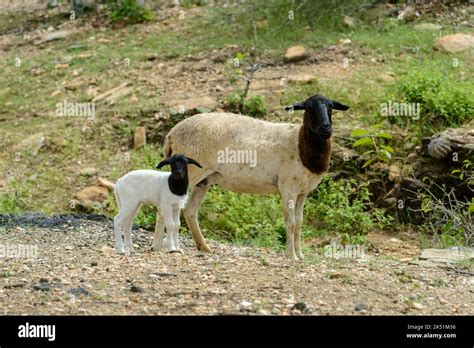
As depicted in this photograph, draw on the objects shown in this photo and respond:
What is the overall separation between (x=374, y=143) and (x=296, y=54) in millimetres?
3971

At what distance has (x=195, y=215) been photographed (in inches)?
427

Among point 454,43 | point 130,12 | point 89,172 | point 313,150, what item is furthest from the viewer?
point 130,12

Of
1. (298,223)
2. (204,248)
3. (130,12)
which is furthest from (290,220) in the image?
(130,12)

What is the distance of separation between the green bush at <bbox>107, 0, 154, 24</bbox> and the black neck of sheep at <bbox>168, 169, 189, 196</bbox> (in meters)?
11.0

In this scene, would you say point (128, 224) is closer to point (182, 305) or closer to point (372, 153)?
point (182, 305)

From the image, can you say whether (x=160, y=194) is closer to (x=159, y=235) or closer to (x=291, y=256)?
(x=159, y=235)

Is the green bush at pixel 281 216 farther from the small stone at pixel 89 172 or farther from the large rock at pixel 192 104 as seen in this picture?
the small stone at pixel 89 172

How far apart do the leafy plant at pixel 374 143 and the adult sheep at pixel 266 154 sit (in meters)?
2.64

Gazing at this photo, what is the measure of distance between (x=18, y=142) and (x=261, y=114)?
4.14m

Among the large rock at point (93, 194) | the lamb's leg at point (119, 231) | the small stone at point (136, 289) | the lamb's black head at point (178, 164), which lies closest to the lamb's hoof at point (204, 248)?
the lamb's leg at point (119, 231)

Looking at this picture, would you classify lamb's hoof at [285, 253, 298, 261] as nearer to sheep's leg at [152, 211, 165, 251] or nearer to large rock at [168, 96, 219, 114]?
sheep's leg at [152, 211, 165, 251]

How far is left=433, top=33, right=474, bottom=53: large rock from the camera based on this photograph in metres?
16.5

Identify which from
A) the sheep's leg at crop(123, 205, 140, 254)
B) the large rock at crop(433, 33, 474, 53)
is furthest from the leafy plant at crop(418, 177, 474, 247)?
the large rock at crop(433, 33, 474, 53)

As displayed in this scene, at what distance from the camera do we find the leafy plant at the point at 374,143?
13102mm
